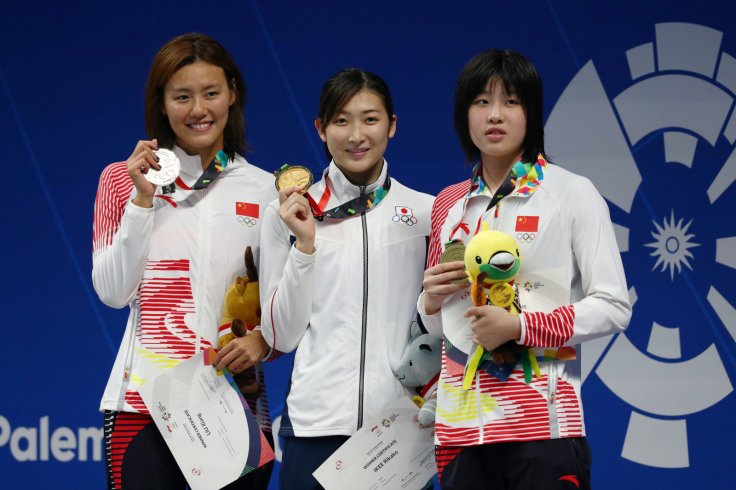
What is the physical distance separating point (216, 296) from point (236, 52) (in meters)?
1.60

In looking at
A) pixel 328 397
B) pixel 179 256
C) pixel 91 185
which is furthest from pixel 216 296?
pixel 91 185

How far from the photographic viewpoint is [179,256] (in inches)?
99.8

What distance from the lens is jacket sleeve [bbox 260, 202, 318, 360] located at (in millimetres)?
2416

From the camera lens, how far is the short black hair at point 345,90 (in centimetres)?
254

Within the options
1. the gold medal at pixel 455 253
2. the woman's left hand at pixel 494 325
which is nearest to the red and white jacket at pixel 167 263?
the gold medal at pixel 455 253

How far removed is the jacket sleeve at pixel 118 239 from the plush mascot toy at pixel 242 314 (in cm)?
23

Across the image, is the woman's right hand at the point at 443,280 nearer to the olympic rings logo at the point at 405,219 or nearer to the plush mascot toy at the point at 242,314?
the olympic rings logo at the point at 405,219

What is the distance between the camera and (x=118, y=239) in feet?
8.07

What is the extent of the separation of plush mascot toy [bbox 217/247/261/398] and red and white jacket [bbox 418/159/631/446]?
516 mm

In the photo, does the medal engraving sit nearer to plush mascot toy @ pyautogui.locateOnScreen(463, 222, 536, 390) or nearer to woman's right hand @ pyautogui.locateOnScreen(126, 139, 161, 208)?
woman's right hand @ pyautogui.locateOnScreen(126, 139, 161, 208)

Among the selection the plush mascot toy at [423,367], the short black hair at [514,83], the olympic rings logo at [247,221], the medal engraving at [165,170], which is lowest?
the plush mascot toy at [423,367]

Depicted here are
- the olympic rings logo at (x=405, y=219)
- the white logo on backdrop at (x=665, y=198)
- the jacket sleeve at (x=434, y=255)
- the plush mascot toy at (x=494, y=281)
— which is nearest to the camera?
the plush mascot toy at (x=494, y=281)

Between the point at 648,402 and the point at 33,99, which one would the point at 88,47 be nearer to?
the point at 33,99

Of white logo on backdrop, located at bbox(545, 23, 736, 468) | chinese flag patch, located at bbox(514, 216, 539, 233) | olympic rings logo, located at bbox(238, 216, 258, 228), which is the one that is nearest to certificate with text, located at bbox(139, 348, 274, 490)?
olympic rings logo, located at bbox(238, 216, 258, 228)
